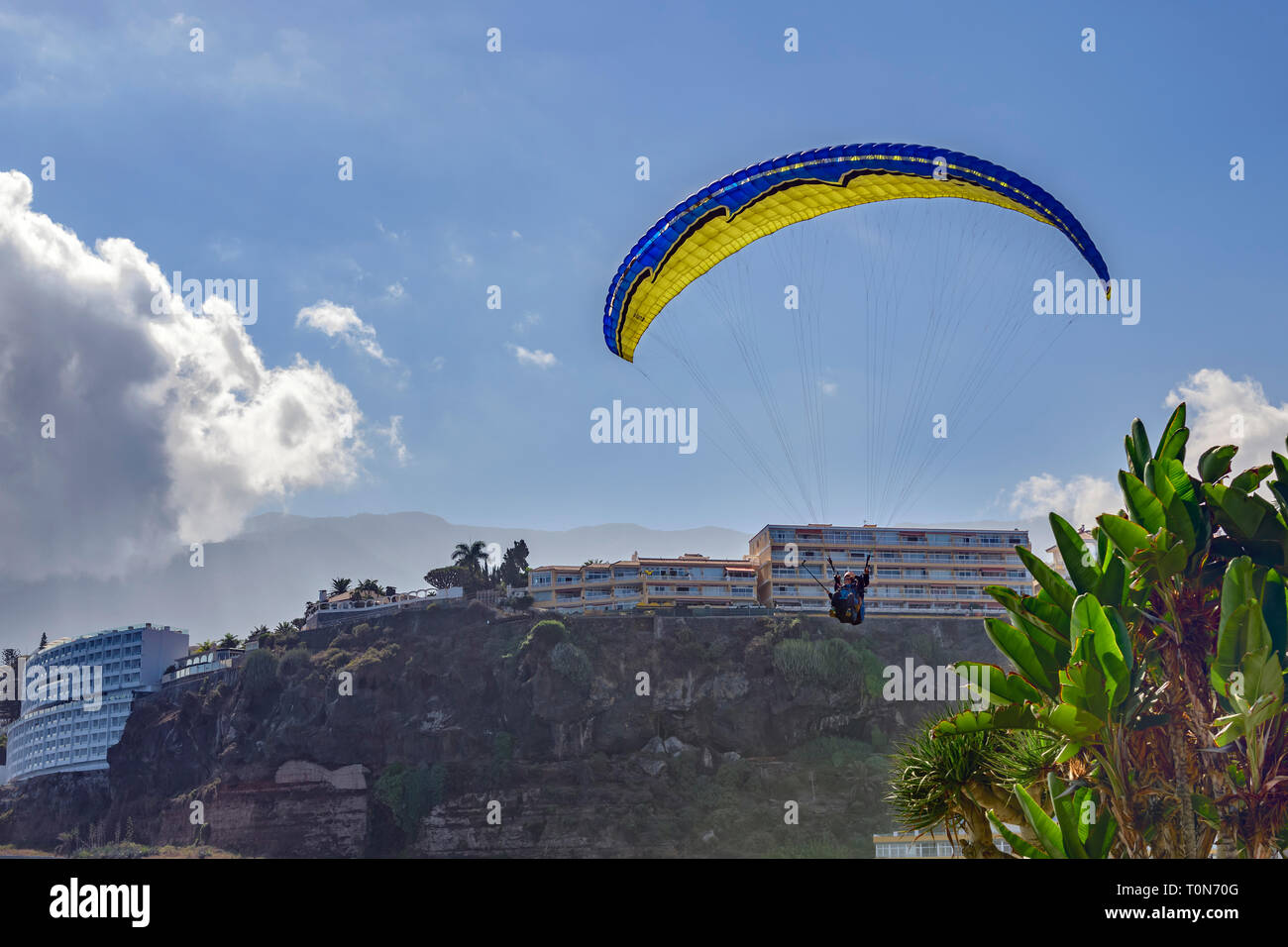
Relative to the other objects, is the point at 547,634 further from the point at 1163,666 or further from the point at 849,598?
the point at 1163,666

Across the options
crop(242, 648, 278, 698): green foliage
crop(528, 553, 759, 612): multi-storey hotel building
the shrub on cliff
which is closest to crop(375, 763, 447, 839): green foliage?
the shrub on cliff

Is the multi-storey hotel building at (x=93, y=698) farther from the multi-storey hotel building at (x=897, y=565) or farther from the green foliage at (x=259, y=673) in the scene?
the multi-storey hotel building at (x=897, y=565)

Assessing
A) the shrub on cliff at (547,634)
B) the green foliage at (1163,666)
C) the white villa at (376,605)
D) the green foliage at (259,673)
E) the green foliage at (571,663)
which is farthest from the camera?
the white villa at (376,605)

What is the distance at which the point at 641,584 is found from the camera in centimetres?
11194

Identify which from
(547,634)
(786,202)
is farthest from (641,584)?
(786,202)

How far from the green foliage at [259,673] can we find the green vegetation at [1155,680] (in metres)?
92.5

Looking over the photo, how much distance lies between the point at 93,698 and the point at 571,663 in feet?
173

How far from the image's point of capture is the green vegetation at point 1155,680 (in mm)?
17797

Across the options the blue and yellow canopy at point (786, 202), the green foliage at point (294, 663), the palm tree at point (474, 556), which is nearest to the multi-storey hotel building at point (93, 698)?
the green foliage at point (294, 663)

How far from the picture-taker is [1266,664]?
17609 mm
